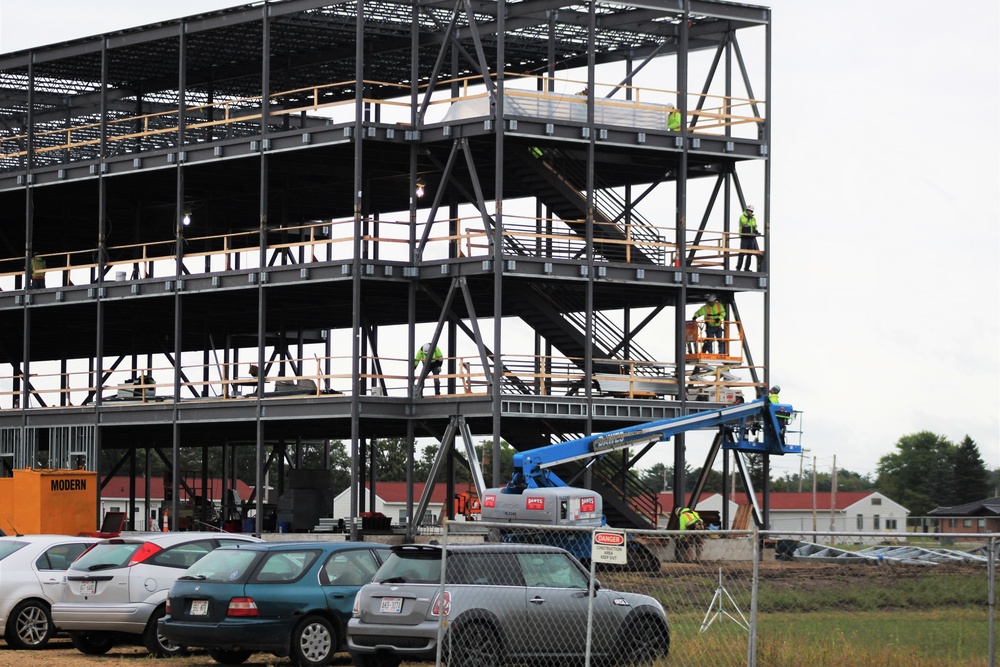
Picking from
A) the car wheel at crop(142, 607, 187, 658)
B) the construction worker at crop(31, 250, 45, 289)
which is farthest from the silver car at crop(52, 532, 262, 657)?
the construction worker at crop(31, 250, 45, 289)

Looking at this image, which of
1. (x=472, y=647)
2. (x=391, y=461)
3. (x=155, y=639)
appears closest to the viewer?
(x=472, y=647)

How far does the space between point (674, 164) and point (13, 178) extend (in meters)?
19.9

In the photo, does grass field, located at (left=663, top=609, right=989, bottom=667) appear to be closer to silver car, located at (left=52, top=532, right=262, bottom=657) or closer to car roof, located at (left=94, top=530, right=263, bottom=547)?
car roof, located at (left=94, top=530, right=263, bottom=547)

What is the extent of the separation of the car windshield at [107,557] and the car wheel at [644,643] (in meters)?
7.49

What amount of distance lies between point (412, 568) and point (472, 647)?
1.33 metres

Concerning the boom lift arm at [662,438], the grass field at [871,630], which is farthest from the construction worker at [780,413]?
the grass field at [871,630]

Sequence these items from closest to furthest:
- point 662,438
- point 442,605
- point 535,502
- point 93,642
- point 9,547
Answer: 1. point 442,605
2. point 93,642
3. point 9,547
4. point 535,502
5. point 662,438

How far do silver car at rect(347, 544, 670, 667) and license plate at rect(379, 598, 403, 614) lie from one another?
11mm

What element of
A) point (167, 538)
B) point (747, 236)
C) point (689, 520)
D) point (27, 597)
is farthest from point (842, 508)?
point (27, 597)

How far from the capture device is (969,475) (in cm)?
12450

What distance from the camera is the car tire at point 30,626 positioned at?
72.3 feet

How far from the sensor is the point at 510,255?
3794cm

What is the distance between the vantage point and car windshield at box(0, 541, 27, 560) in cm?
2269

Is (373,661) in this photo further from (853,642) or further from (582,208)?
(582,208)
